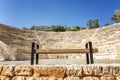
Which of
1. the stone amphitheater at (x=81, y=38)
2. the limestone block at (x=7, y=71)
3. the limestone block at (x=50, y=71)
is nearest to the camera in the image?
the limestone block at (x=50, y=71)

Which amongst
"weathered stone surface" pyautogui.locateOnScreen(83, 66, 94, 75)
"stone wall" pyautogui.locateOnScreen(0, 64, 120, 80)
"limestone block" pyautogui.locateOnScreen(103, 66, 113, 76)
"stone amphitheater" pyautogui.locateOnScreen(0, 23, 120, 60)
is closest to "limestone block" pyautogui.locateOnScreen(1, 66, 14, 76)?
"stone wall" pyautogui.locateOnScreen(0, 64, 120, 80)

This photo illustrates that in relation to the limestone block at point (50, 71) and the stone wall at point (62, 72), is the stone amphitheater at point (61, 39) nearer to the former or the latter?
the stone wall at point (62, 72)

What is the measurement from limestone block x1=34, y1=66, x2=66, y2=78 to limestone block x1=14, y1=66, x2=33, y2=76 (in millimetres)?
91

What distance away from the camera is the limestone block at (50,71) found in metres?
2.21

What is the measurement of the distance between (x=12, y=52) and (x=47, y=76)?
1059 cm

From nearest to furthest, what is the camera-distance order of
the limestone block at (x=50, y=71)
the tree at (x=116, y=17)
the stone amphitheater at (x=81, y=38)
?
the limestone block at (x=50, y=71) → the stone amphitheater at (x=81, y=38) → the tree at (x=116, y=17)

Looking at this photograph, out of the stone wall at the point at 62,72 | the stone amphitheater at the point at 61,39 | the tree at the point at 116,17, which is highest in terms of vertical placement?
the tree at the point at 116,17

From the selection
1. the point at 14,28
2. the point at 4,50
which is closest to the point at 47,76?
the point at 4,50

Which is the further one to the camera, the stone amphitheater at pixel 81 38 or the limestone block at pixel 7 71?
the stone amphitheater at pixel 81 38

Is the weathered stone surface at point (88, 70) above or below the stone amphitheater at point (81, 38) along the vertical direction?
below

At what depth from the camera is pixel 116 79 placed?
2.08 metres

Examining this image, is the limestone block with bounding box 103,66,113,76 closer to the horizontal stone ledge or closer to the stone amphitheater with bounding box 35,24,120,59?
the horizontal stone ledge

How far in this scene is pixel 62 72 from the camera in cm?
221

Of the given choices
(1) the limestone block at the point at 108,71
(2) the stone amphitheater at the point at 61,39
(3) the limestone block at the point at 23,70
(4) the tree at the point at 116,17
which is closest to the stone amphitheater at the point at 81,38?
(2) the stone amphitheater at the point at 61,39
